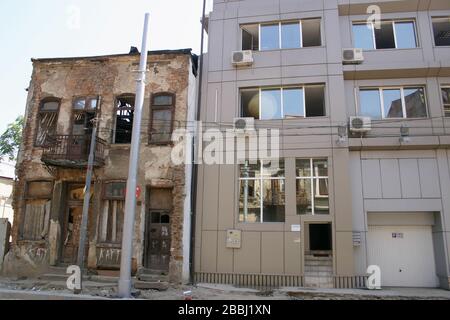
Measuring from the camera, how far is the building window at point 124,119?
1466 cm

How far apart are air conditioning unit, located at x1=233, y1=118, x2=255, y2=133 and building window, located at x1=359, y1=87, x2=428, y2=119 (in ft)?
14.0

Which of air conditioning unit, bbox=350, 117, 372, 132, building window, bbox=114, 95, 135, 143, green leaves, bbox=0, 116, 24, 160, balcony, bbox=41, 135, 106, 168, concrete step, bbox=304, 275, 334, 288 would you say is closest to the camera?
concrete step, bbox=304, 275, 334, 288

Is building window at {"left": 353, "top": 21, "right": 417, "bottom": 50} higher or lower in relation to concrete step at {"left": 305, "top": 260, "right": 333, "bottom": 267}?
higher

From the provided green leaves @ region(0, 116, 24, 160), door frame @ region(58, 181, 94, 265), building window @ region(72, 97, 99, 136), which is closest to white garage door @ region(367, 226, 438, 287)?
door frame @ region(58, 181, 94, 265)

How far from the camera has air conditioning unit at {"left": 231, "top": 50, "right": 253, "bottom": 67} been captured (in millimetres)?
14227

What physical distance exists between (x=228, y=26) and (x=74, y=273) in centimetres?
1130

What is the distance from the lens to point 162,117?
1431 cm

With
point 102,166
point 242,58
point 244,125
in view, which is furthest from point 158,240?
point 242,58

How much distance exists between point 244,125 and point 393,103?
5.89 meters

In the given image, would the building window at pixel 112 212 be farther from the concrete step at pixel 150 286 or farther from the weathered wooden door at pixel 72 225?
the concrete step at pixel 150 286

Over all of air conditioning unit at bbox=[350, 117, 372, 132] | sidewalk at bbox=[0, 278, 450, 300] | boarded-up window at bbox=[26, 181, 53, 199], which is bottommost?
sidewalk at bbox=[0, 278, 450, 300]

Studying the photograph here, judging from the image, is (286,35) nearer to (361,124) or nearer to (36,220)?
(361,124)

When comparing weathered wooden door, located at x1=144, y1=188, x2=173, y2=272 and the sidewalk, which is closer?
the sidewalk

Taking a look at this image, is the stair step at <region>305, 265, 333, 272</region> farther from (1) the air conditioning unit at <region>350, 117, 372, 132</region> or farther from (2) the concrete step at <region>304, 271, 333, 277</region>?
(1) the air conditioning unit at <region>350, 117, 372, 132</region>
